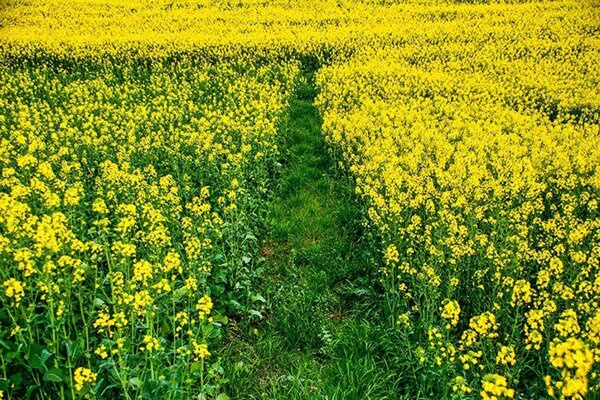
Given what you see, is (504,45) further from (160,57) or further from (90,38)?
(90,38)

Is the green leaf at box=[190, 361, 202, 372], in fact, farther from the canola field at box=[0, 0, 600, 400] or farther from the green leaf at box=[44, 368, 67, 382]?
the green leaf at box=[44, 368, 67, 382]

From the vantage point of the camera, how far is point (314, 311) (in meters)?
5.34

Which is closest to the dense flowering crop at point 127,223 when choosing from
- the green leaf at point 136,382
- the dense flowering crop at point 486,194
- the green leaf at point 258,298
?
the green leaf at point 136,382

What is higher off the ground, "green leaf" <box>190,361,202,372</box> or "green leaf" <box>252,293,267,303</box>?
"green leaf" <box>190,361,202,372</box>

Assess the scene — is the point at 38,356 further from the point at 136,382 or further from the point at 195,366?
the point at 195,366

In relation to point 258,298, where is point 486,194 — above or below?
above

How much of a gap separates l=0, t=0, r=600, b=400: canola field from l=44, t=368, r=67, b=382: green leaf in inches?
0.4

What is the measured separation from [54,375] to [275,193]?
5359 millimetres

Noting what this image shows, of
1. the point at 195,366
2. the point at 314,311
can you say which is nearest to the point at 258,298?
Result: the point at 314,311

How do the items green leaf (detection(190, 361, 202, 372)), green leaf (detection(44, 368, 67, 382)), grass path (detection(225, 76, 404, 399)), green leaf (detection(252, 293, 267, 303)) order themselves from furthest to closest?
green leaf (detection(252, 293, 267, 303))
grass path (detection(225, 76, 404, 399))
green leaf (detection(190, 361, 202, 372))
green leaf (detection(44, 368, 67, 382))

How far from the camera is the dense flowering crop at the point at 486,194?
154 inches

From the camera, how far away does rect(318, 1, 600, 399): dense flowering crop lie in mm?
3924

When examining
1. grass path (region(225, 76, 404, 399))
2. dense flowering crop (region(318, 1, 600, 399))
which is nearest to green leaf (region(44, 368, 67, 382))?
grass path (region(225, 76, 404, 399))

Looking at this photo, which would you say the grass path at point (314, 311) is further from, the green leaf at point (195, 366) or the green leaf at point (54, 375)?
the green leaf at point (54, 375)
